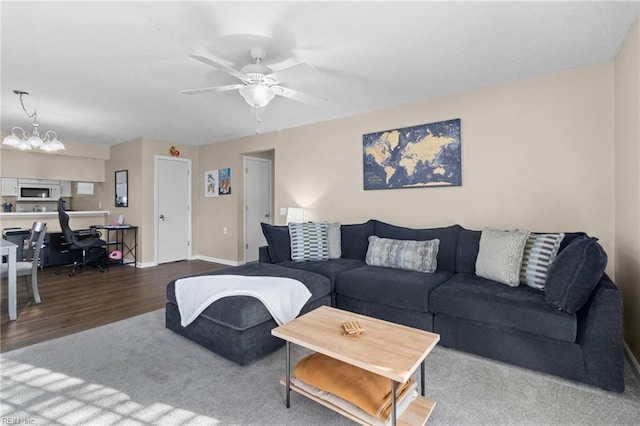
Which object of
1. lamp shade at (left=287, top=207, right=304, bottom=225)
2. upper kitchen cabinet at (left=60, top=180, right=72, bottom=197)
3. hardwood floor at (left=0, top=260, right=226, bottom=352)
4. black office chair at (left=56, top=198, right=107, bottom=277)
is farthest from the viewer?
upper kitchen cabinet at (left=60, top=180, right=72, bottom=197)

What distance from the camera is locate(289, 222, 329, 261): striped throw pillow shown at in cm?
366

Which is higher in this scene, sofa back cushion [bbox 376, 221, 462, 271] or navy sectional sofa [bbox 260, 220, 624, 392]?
sofa back cushion [bbox 376, 221, 462, 271]

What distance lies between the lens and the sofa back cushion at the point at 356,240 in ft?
12.1

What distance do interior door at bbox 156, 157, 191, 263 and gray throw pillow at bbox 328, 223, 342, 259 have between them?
3684mm

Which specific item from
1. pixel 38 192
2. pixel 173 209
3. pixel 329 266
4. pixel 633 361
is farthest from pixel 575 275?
pixel 38 192

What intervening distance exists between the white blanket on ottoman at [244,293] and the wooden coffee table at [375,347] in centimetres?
49

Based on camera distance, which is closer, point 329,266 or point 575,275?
point 575,275

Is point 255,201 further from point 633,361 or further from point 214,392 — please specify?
point 633,361

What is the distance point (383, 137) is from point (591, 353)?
9.24 feet

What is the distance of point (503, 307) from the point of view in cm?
215

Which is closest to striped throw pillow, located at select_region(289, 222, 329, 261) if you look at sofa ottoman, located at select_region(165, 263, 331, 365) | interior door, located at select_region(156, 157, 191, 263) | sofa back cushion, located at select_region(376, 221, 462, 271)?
sofa back cushion, located at select_region(376, 221, 462, 271)

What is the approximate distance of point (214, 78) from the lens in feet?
9.65

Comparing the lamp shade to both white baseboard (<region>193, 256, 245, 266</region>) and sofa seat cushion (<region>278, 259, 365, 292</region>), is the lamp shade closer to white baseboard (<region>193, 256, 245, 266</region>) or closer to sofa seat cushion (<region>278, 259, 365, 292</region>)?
sofa seat cushion (<region>278, 259, 365, 292</region>)

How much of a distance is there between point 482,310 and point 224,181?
192 inches
